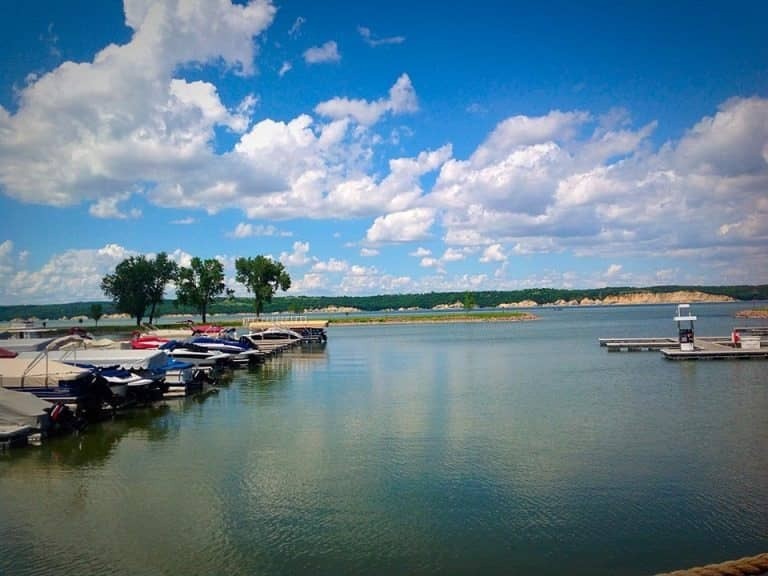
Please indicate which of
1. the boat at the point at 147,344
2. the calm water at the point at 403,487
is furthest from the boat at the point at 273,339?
the calm water at the point at 403,487

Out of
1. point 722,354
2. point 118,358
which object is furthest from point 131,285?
point 722,354

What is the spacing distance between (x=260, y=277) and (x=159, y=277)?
15.3m

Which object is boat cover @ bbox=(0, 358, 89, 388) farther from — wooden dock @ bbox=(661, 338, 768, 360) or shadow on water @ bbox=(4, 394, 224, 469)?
wooden dock @ bbox=(661, 338, 768, 360)

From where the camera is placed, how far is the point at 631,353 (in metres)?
48.4

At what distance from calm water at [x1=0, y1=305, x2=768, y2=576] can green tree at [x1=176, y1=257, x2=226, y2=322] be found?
67.8m

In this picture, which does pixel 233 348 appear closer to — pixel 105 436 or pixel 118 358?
pixel 118 358

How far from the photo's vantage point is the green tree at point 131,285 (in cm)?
8856

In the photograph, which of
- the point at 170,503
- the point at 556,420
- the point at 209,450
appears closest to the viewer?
the point at 170,503

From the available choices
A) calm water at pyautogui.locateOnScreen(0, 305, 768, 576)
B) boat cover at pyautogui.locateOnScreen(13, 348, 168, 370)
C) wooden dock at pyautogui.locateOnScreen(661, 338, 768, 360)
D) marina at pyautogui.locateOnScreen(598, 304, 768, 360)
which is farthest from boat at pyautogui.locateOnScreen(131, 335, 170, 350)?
wooden dock at pyautogui.locateOnScreen(661, 338, 768, 360)

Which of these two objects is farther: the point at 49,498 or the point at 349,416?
the point at 349,416

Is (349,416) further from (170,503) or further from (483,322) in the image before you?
(483,322)

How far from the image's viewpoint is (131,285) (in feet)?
291

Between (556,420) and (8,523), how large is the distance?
16.7 m

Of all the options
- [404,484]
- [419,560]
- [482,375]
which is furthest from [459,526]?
[482,375]
